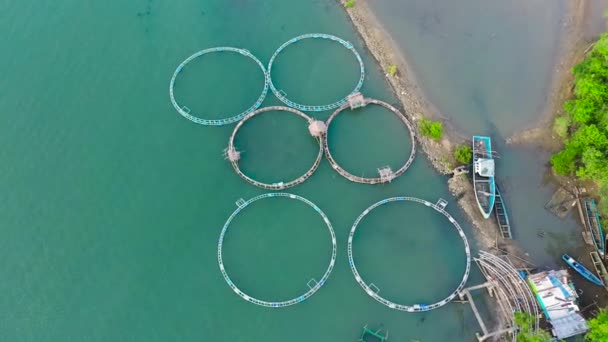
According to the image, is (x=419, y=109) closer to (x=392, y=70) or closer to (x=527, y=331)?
(x=392, y=70)

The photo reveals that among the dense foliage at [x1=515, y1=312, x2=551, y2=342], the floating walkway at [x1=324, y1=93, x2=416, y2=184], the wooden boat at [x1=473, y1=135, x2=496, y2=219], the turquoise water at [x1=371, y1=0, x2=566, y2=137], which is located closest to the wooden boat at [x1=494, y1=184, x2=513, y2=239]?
the wooden boat at [x1=473, y1=135, x2=496, y2=219]

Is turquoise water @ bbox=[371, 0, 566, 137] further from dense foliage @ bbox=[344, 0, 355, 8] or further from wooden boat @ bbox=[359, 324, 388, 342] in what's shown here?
wooden boat @ bbox=[359, 324, 388, 342]

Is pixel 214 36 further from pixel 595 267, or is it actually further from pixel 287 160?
pixel 595 267

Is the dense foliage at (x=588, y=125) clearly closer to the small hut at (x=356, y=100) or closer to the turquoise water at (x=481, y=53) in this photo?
the turquoise water at (x=481, y=53)

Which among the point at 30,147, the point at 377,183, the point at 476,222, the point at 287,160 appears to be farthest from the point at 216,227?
the point at 476,222

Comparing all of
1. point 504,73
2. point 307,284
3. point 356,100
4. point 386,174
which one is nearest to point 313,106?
point 356,100
